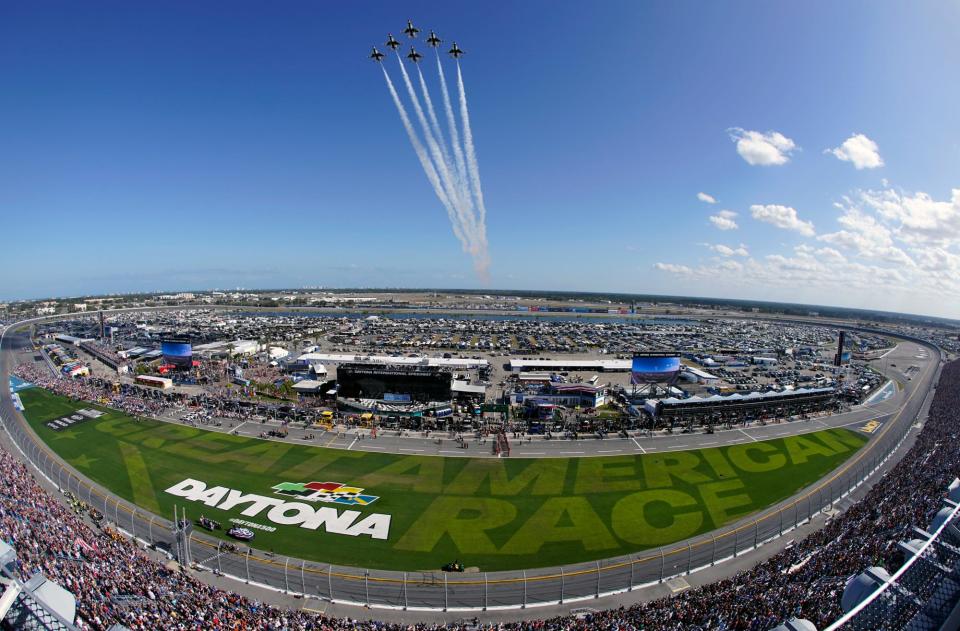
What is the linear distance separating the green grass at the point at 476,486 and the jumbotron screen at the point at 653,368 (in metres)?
14.7

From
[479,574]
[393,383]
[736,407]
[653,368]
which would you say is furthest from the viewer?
[653,368]

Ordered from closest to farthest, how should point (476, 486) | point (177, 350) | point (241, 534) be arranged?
1. point (241, 534)
2. point (476, 486)
3. point (177, 350)

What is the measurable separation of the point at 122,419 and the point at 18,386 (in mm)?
34002

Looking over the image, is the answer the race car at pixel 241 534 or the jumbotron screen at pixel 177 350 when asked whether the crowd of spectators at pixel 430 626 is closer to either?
the race car at pixel 241 534

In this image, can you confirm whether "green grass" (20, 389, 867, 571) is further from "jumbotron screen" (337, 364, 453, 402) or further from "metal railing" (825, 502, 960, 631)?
"metal railing" (825, 502, 960, 631)

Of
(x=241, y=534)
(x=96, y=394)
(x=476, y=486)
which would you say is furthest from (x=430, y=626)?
(x=96, y=394)

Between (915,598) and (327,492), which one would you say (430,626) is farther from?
(915,598)

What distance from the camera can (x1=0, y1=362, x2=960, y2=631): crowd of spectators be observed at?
16.9 metres

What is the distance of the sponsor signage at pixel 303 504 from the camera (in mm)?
28844

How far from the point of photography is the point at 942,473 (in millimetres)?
29359

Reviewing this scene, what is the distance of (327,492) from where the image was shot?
33312mm

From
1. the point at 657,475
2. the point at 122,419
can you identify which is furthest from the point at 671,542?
the point at 122,419

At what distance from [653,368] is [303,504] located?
47.2 meters

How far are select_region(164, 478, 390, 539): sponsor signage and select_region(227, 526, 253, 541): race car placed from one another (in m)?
2.13
